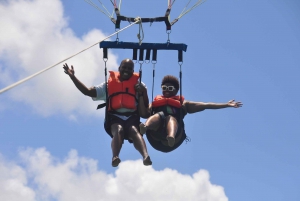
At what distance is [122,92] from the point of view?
29.7ft

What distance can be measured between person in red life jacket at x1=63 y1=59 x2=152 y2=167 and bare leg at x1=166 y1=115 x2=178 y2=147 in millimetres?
381

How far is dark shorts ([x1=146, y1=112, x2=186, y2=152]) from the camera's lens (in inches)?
358

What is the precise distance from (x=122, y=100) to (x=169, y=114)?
→ 33.3 inches

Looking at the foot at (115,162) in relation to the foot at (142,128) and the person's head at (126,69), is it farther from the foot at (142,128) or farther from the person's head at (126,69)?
the person's head at (126,69)

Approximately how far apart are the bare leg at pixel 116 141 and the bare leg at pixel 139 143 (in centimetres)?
15

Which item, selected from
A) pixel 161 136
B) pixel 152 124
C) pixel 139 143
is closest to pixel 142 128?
pixel 139 143

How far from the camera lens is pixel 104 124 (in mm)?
9047

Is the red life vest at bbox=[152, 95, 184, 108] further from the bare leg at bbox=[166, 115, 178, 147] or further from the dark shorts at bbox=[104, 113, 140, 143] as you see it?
the dark shorts at bbox=[104, 113, 140, 143]

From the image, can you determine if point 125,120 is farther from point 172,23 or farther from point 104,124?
point 172,23

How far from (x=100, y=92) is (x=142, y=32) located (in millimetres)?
1175

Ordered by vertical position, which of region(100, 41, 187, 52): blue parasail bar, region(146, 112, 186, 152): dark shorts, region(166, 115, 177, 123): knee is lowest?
region(146, 112, 186, 152): dark shorts

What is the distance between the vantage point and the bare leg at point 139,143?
8219 millimetres

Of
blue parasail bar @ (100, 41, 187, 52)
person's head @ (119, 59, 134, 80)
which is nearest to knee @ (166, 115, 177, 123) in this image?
person's head @ (119, 59, 134, 80)

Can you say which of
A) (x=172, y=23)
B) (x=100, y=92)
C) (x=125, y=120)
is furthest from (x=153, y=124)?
(x=172, y=23)
